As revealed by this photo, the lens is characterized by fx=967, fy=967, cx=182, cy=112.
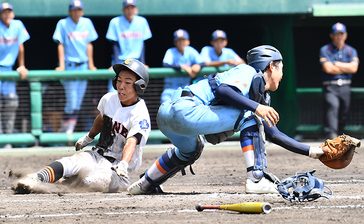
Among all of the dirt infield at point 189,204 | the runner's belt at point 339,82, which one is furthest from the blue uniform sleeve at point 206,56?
the dirt infield at point 189,204

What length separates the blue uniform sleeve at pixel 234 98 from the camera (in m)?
6.91

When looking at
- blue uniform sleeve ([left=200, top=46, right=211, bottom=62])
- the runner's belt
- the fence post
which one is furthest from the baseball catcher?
the runner's belt

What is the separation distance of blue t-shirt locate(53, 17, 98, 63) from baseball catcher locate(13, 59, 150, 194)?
16.1 ft

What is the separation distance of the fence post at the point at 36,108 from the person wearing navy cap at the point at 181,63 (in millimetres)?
1575

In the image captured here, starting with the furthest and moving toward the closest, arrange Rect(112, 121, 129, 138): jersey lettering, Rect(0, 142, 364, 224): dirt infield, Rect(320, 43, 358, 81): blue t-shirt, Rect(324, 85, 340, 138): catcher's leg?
Rect(320, 43, 358, 81): blue t-shirt
Rect(324, 85, 340, 138): catcher's leg
Rect(112, 121, 129, 138): jersey lettering
Rect(0, 142, 364, 224): dirt infield

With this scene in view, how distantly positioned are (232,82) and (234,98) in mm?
178

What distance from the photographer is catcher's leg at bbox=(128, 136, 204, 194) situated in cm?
733

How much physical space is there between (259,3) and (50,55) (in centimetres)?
368

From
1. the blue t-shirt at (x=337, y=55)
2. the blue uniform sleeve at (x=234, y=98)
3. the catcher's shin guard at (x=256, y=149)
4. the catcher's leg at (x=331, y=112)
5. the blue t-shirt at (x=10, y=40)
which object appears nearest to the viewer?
the blue uniform sleeve at (x=234, y=98)

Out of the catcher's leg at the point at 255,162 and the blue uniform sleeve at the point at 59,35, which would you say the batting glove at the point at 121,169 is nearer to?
the catcher's leg at the point at 255,162

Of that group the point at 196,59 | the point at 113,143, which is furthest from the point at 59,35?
the point at 113,143

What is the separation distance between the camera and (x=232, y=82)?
23.2 ft

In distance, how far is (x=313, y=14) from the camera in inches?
543

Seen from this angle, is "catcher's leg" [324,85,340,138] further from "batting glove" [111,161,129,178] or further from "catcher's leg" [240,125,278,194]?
"batting glove" [111,161,129,178]
